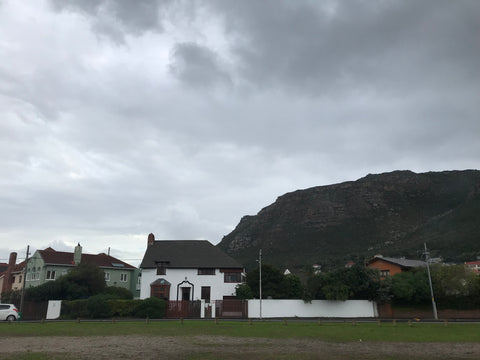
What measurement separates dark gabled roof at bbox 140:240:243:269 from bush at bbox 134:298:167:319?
11.4 meters

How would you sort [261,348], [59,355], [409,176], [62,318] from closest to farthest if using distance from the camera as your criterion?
[59,355] → [261,348] → [62,318] → [409,176]

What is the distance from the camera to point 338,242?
125 metres

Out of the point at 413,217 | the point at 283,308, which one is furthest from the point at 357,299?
the point at 413,217

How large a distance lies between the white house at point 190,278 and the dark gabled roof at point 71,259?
16179mm

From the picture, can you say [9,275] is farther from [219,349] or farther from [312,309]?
[219,349]

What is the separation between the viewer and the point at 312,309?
4600cm

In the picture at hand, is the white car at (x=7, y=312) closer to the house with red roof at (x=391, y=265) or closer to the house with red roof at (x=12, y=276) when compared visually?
the house with red roof at (x=12, y=276)

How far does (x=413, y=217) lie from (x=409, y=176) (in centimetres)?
2850

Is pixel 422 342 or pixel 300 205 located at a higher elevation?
pixel 300 205

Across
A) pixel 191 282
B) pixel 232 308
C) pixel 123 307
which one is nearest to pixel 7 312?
pixel 123 307

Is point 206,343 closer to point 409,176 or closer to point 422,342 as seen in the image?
point 422,342

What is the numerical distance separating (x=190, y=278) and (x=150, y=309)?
39.3 ft

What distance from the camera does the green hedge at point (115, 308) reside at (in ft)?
142

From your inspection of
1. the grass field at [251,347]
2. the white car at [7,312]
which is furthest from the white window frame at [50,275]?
the grass field at [251,347]
